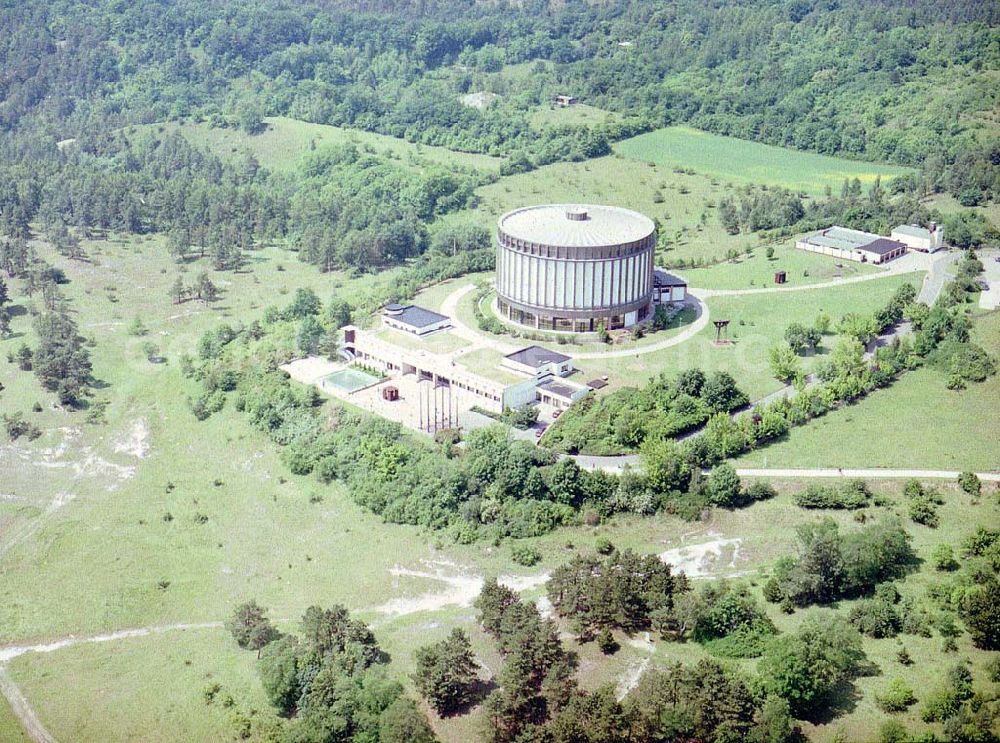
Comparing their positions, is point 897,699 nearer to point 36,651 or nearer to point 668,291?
point 36,651

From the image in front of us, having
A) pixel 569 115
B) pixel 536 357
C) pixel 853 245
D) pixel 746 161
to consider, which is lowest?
pixel 746 161

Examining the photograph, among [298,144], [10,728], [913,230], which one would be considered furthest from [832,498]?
[298,144]

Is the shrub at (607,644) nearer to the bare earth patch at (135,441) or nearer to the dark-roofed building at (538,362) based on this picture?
the dark-roofed building at (538,362)

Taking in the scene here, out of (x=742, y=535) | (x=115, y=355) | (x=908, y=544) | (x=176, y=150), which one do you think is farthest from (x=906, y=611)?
(x=176, y=150)

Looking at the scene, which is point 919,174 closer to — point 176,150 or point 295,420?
point 295,420

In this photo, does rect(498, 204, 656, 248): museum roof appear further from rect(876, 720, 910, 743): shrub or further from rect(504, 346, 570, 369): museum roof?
rect(876, 720, 910, 743): shrub

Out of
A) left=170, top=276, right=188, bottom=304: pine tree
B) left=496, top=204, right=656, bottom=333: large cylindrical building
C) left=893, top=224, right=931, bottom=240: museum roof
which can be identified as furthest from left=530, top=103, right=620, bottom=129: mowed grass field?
left=496, top=204, right=656, bottom=333: large cylindrical building
